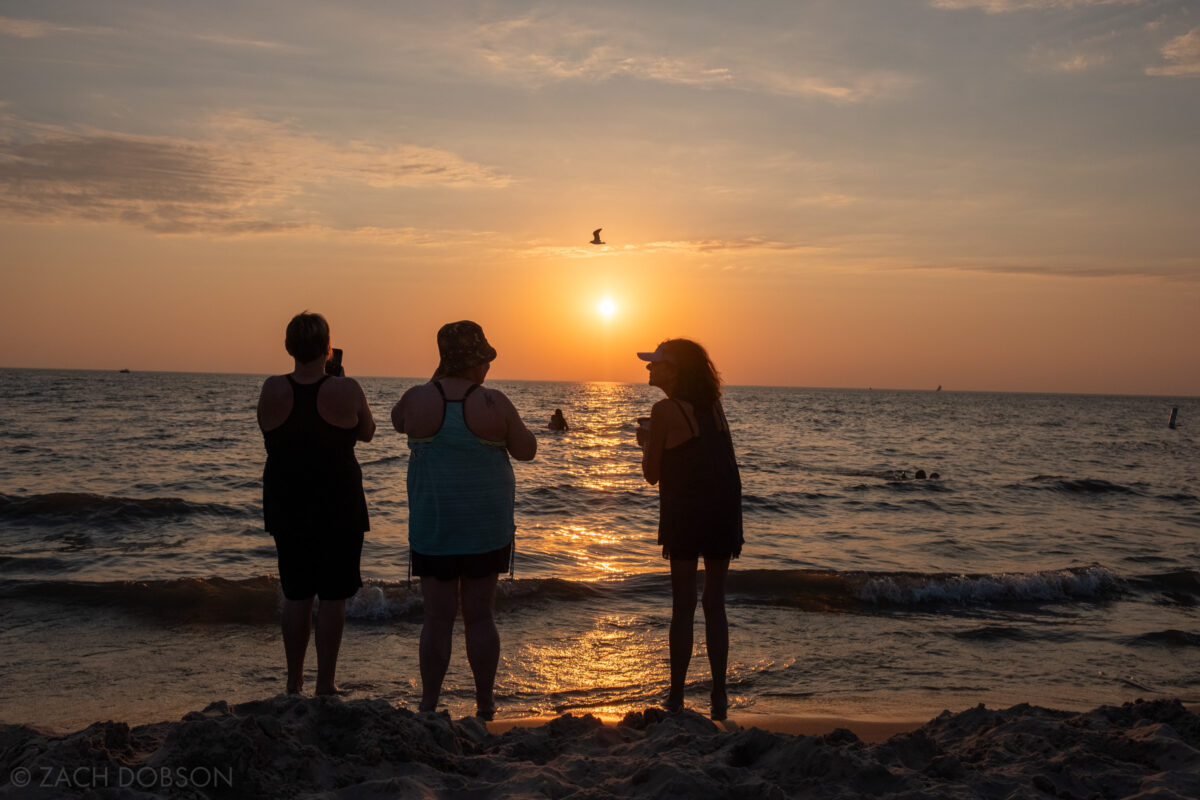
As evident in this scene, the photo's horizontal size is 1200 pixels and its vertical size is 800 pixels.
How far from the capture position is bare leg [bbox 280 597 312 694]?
421 cm

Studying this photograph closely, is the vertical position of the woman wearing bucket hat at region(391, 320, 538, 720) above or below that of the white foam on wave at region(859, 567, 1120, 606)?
above

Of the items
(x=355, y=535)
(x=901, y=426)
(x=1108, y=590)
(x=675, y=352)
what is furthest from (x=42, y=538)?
(x=901, y=426)

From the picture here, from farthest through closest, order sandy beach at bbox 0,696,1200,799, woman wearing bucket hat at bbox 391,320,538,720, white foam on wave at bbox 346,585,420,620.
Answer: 1. white foam on wave at bbox 346,585,420,620
2. woman wearing bucket hat at bbox 391,320,538,720
3. sandy beach at bbox 0,696,1200,799

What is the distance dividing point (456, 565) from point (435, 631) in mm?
402

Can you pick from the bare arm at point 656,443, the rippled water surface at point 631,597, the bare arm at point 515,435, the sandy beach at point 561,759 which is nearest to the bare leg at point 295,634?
the sandy beach at point 561,759

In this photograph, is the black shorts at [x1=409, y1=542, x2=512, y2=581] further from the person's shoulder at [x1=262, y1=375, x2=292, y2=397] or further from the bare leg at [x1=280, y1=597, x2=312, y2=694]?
the person's shoulder at [x1=262, y1=375, x2=292, y2=397]

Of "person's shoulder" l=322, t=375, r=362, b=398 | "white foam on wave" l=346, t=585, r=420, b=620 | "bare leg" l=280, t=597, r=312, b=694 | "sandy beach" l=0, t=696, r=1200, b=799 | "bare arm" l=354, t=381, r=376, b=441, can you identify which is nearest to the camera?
"sandy beach" l=0, t=696, r=1200, b=799

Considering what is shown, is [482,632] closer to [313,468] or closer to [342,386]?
[313,468]

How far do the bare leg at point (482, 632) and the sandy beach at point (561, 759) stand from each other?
319mm

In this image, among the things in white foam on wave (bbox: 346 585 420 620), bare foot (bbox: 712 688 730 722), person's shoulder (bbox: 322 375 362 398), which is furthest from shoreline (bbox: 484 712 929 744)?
white foam on wave (bbox: 346 585 420 620)

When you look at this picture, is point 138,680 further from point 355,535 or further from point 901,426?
point 901,426

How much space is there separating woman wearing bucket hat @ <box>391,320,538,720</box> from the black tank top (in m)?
0.31

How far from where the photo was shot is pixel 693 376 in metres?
4.41

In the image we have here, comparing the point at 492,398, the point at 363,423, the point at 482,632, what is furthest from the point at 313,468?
the point at 482,632
